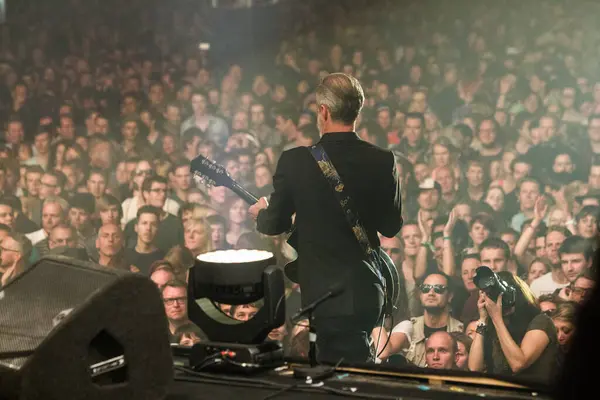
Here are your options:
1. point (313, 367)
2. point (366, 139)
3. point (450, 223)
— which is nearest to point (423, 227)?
point (450, 223)

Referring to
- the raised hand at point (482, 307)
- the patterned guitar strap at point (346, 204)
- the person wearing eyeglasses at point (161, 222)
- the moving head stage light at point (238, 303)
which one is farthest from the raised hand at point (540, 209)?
the moving head stage light at point (238, 303)

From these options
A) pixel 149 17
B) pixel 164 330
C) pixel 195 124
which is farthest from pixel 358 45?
pixel 164 330

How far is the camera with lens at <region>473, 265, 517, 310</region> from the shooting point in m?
3.48

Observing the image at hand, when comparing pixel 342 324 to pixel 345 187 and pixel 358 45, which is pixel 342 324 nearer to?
pixel 345 187

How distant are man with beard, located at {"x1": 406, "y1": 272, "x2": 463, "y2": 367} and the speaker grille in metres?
2.49

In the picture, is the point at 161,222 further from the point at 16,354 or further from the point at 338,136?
the point at 16,354

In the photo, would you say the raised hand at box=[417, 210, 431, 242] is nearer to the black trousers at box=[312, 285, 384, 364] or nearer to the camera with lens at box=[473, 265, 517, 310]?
the camera with lens at box=[473, 265, 517, 310]

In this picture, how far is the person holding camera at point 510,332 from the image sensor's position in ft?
11.0

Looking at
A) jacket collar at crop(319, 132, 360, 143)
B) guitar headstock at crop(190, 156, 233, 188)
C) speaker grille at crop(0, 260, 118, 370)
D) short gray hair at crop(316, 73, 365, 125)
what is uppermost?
short gray hair at crop(316, 73, 365, 125)

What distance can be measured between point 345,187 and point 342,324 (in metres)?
0.48

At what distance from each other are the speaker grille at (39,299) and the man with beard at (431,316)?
2.49 m

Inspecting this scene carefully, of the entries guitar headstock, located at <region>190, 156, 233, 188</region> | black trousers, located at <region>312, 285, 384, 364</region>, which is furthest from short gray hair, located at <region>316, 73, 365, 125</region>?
guitar headstock, located at <region>190, 156, 233, 188</region>

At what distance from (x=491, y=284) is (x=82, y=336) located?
2.70m

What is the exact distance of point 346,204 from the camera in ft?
8.35
